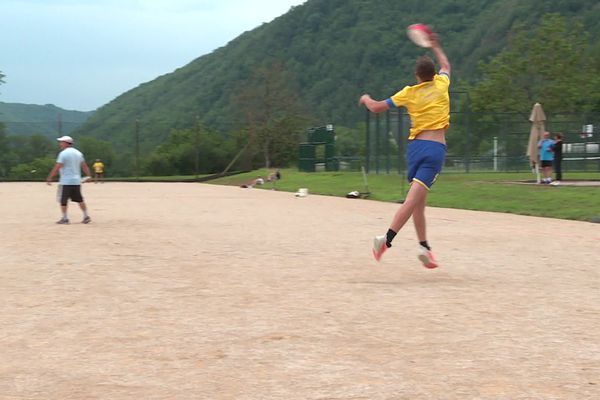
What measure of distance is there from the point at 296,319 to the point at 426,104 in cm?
269

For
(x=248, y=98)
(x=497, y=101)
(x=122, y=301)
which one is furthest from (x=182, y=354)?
(x=248, y=98)

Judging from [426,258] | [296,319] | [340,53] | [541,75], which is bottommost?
[296,319]

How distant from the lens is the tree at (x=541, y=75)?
4734cm

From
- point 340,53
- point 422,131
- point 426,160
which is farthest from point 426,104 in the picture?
point 340,53

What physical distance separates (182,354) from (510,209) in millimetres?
12501

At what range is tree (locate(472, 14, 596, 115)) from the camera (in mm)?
47344

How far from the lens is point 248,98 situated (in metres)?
56.4

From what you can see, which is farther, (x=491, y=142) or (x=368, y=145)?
(x=491, y=142)

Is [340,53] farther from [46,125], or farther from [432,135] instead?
[432,135]

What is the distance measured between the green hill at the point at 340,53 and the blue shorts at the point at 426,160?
177 ft

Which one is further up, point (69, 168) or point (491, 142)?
point (491, 142)

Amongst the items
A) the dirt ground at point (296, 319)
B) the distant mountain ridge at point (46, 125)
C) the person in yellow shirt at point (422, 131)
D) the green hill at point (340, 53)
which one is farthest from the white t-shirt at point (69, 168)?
the green hill at point (340, 53)

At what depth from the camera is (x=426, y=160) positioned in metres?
6.61

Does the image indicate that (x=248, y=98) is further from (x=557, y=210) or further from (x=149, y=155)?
(x=557, y=210)
